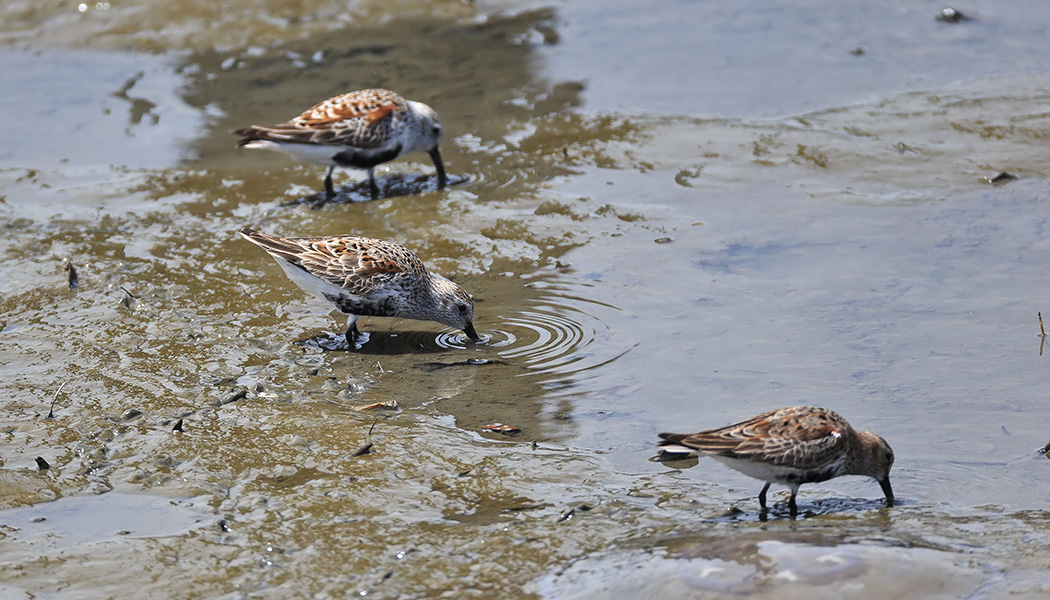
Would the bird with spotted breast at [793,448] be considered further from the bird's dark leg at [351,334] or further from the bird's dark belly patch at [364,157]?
the bird's dark belly patch at [364,157]

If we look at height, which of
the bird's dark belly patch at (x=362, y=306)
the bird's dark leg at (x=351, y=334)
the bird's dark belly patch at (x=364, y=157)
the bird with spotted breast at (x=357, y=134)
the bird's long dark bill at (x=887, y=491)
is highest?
the bird with spotted breast at (x=357, y=134)

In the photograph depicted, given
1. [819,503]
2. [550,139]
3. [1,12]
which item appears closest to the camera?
[819,503]

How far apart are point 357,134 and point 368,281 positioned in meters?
3.66

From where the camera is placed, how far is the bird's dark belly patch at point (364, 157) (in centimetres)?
1247

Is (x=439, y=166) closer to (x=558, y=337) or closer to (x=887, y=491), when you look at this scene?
(x=558, y=337)

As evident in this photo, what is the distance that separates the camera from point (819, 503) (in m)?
7.26

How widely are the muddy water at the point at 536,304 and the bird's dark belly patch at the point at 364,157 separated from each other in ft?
1.50

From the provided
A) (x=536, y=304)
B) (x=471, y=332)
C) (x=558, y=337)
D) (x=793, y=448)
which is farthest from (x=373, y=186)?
(x=793, y=448)

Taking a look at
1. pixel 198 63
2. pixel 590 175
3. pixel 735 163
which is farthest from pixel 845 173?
pixel 198 63

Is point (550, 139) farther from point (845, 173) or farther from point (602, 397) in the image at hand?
point (602, 397)

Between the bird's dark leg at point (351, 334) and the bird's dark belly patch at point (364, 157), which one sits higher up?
the bird's dark belly patch at point (364, 157)

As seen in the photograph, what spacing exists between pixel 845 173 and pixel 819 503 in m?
6.24

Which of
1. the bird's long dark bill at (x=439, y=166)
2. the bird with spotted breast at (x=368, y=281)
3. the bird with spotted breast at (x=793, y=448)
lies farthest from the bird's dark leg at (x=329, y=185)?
the bird with spotted breast at (x=793, y=448)

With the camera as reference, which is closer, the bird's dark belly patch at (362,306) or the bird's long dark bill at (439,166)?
the bird's dark belly patch at (362,306)
